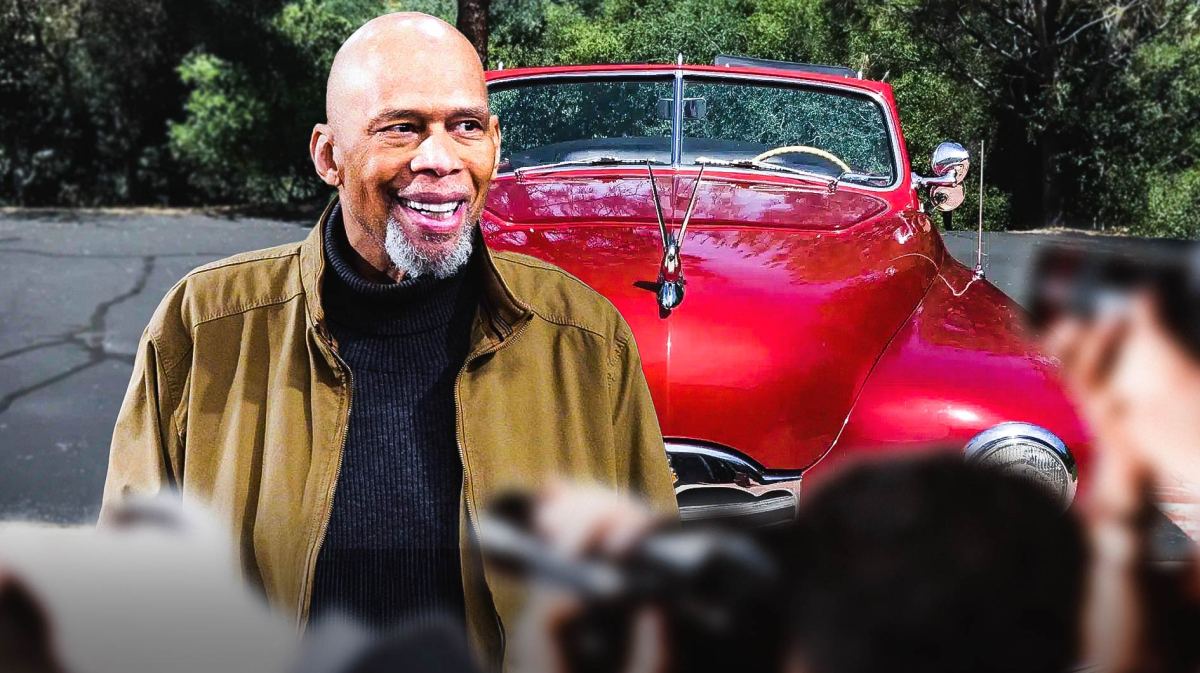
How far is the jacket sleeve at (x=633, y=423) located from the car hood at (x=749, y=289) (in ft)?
1.89

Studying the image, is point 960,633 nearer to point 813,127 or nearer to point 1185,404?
point 1185,404

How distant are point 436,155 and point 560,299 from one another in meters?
0.27

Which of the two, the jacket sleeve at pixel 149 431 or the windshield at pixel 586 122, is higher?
the windshield at pixel 586 122

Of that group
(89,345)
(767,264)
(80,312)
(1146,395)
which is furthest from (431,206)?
(80,312)

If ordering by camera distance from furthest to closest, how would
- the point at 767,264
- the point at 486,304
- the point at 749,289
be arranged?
1. the point at 767,264
2. the point at 749,289
3. the point at 486,304

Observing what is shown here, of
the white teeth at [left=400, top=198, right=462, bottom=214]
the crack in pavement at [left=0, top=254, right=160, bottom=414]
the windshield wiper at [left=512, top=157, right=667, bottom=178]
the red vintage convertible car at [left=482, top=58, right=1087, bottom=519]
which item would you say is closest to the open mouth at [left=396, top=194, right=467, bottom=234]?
the white teeth at [left=400, top=198, right=462, bottom=214]

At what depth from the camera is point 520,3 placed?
9.76 ft

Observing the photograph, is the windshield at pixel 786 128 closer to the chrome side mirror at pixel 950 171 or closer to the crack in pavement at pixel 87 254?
the chrome side mirror at pixel 950 171

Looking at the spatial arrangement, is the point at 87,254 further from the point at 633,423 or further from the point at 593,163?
the point at 633,423

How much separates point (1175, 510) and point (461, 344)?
90cm

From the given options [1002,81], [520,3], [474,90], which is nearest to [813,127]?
[520,3]

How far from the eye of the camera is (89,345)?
535 cm

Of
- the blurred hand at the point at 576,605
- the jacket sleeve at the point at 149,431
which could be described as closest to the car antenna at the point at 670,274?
the jacket sleeve at the point at 149,431

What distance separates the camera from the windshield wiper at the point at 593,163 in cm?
293
